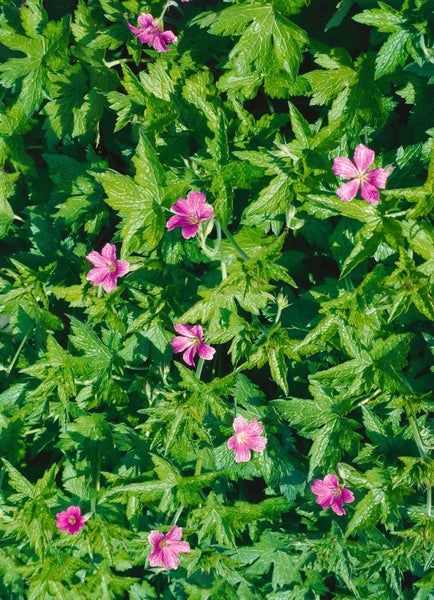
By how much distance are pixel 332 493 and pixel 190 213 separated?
996 mm

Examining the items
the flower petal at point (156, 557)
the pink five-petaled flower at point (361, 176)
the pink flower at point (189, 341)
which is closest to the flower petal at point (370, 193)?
the pink five-petaled flower at point (361, 176)

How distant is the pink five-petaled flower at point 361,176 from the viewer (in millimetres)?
1765

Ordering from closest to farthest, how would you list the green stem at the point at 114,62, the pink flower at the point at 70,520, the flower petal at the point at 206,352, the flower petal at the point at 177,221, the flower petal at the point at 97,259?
the flower petal at the point at 177,221
the flower petal at the point at 206,352
the flower petal at the point at 97,259
the pink flower at the point at 70,520
the green stem at the point at 114,62

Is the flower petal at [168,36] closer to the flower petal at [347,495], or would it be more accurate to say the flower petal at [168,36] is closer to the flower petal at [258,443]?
the flower petal at [258,443]

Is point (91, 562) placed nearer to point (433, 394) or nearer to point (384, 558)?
point (384, 558)

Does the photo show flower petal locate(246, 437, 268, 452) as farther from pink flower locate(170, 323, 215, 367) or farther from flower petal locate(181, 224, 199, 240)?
flower petal locate(181, 224, 199, 240)

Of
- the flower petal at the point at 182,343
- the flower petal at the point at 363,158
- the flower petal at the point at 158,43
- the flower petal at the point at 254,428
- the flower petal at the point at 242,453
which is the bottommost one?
the flower petal at the point at 242,453

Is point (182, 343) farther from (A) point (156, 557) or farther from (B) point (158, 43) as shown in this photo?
(B) point (158, 43)

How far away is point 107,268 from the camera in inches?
83.0

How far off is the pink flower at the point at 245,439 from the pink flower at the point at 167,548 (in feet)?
1.10

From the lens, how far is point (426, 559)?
202 cm

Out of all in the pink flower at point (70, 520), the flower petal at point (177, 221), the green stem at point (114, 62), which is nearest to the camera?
the flower petal at point (177, 221)

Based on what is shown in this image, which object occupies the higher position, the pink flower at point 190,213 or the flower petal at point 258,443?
the pink flower at point 190,213

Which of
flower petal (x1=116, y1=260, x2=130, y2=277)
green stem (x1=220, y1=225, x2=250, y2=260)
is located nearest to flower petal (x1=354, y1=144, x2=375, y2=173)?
green stem (x1=220, y1=225, x2=250, y2=260)
